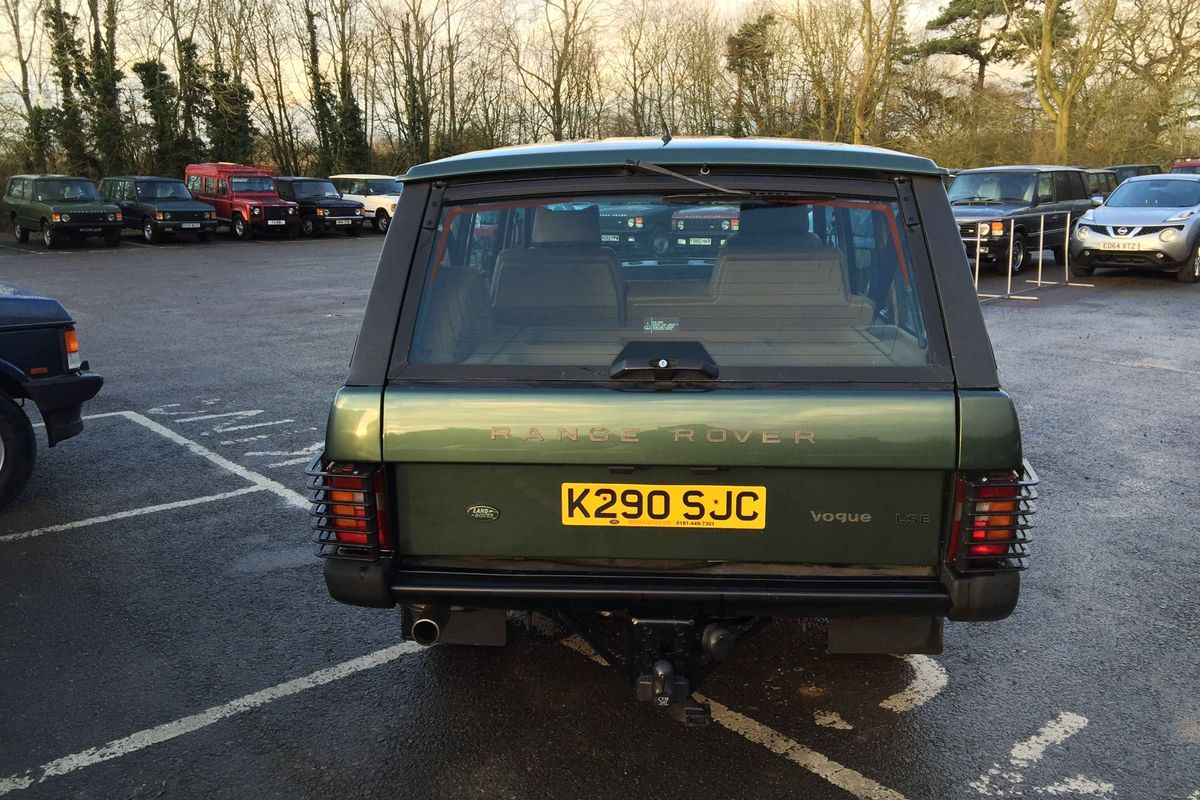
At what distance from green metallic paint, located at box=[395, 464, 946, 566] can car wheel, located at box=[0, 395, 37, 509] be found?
158 inches

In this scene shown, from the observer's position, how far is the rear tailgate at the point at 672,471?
2666mm

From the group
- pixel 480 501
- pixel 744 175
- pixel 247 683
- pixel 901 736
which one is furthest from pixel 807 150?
pixel 247 683

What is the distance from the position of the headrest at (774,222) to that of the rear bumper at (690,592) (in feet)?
3.45

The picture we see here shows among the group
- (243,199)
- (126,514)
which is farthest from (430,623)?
(243,199)

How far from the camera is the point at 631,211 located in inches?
121

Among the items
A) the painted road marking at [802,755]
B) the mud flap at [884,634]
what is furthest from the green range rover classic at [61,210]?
the mud flap at [884,634]

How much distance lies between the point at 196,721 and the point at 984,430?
2.86 metres

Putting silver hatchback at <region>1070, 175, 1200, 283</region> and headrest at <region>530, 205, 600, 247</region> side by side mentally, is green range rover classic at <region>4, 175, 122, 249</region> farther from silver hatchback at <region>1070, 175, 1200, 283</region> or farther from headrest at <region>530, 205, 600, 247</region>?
headrest at <region>530, 205, 600, 247</region>

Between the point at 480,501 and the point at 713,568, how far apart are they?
0.72 metres

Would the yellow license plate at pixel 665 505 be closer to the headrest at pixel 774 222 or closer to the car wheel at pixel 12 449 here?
the headrest at pixel 774 222

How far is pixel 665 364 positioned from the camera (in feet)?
8.96

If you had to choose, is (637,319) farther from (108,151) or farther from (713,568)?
(108,151)

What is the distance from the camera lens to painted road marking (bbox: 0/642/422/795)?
3.14 meters

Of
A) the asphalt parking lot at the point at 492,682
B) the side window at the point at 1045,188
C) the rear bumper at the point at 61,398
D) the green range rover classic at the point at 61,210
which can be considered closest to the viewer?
the asphalt parking lot at the point at 492,682
